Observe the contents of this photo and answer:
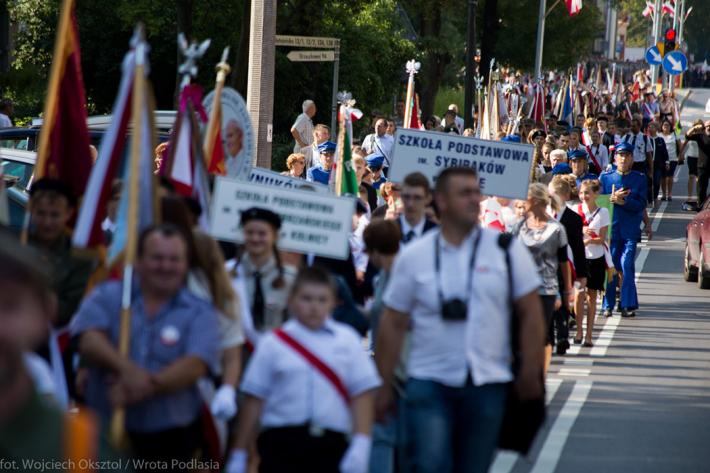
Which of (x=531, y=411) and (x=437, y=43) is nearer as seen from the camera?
(x=531, y=411)

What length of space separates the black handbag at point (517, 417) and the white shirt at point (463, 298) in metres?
0.09

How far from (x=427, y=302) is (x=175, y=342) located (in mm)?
1228

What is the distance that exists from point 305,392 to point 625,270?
10688 mm

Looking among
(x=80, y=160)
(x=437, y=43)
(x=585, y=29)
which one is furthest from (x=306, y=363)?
(x=585, y=29)

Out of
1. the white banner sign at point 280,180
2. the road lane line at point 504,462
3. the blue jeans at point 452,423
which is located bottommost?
the road lane line at point 504,462

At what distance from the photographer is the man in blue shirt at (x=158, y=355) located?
5.51 m

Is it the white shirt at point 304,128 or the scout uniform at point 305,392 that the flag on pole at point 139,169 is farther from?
the white shirt at point 304,128

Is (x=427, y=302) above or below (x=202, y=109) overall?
below

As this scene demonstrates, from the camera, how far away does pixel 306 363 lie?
5.75 m

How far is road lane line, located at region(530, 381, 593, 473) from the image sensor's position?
9.08 meters

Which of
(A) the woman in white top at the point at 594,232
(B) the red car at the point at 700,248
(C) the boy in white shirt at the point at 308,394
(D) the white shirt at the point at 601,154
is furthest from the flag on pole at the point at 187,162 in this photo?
(D) the white shirt at the point at 601,154

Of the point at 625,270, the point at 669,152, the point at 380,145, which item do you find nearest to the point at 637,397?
the point at 625,270

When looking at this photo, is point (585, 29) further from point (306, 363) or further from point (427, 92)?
Result: point (306, 363)

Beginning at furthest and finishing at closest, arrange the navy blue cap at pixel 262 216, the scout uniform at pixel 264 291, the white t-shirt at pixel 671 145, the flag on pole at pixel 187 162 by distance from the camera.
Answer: the white t-shirt at pixel 671 145, the flag on pole at pixel 187 162, the navy blue cap at pixel 262 216, the scout uniform at pixel 264 291
